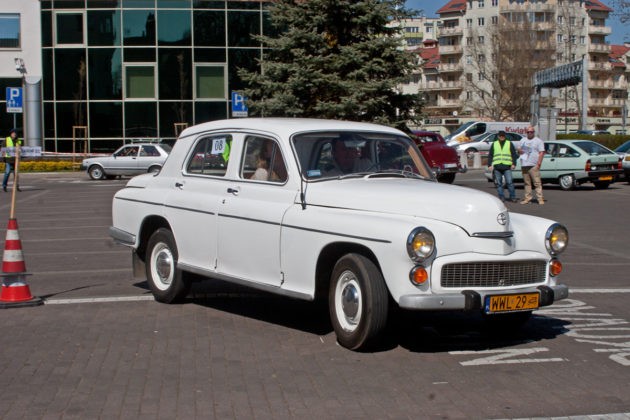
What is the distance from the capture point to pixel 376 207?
6.53 m

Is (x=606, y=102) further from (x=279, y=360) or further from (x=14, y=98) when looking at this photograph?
(x=279, y=360)

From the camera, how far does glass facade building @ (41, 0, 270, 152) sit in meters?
42.8

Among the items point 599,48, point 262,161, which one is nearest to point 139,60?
point 262,161

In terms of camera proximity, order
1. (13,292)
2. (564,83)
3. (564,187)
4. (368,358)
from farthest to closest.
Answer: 1. (564,83)
2. (564,187)
3. (13,292)
4. (368,358)

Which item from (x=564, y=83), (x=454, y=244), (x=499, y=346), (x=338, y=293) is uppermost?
(x=564, y=83)

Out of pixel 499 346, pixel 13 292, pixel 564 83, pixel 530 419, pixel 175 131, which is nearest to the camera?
pixel 530 419

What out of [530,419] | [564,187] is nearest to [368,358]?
[530,419]

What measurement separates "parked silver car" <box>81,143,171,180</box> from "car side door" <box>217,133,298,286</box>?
2748cm

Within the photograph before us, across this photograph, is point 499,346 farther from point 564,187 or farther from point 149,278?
point 564,187

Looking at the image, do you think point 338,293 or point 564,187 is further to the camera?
point 564,187

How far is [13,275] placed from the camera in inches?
335

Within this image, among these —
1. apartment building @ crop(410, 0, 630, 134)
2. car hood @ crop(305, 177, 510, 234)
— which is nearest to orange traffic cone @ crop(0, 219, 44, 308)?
car hood @ crop(305, 177, 510, 234)

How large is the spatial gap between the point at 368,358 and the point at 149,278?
335cm

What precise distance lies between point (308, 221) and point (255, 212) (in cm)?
73
